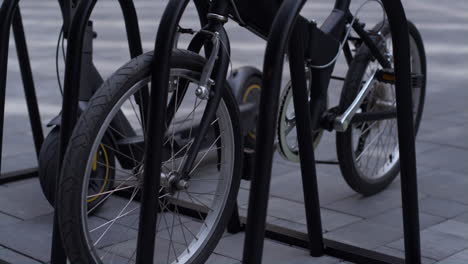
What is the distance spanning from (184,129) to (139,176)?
76cm

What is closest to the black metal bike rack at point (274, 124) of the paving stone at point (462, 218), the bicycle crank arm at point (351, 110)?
the bicycle crank arm at point (351, 110)

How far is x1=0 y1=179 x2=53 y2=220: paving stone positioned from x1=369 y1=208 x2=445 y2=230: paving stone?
1544mm

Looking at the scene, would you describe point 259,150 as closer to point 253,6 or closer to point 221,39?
point 221,39

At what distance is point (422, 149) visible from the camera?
5336mm

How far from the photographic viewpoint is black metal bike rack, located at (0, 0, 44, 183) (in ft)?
13.0

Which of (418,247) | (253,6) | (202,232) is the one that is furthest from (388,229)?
(253,6)

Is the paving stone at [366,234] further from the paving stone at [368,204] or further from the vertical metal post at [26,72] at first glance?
the vertical metal post at [26,72]

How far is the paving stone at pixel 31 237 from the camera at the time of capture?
3.74 metres

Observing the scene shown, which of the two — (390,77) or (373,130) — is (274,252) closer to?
(390,77)

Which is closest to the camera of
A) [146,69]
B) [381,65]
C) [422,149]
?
[146,69]

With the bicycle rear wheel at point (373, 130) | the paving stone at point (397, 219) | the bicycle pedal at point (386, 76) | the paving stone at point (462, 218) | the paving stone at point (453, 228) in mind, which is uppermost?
the bicycle pedal at point (386, 76)

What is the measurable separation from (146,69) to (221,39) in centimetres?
39

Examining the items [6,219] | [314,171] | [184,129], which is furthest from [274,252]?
[6,219]

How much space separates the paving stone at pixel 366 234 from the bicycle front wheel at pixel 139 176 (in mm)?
605
